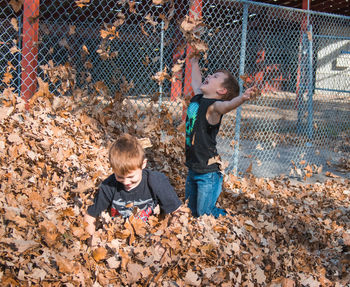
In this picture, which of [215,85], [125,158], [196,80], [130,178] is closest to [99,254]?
[130,178]

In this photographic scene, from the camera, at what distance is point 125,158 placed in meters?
2.53

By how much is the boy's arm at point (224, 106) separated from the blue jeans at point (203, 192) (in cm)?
51

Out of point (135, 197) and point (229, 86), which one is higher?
point (229, 86)

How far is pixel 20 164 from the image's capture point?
338 cm

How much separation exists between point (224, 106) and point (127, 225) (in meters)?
1.20

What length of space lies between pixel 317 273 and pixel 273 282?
1.57 feet

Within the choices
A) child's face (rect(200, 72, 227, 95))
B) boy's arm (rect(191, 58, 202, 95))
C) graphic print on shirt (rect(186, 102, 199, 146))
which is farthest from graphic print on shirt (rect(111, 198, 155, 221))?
boy's arm (rect(191, 58, 202, 95))

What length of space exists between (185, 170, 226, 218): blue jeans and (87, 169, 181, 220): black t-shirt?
52cm

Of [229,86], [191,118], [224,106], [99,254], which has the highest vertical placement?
[229,86]

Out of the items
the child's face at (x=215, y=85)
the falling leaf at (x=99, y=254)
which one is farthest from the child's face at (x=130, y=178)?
the child's face at (x=215, y=85)

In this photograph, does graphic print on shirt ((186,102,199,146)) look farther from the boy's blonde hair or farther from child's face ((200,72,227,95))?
the boy's blonde hair

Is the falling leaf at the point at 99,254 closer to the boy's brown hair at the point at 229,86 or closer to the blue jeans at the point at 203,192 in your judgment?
the blue jeans at the point at 203,192

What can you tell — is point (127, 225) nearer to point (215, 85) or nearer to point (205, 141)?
point (205, 141)

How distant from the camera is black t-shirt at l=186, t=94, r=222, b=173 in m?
3.16
